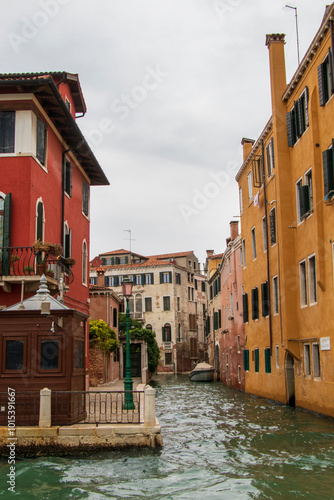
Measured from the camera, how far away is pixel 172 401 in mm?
25266

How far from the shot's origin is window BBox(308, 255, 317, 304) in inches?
677

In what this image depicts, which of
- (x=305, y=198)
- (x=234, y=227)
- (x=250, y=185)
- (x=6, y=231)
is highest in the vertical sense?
(x=250, y=185)

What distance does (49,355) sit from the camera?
1162 centimetres

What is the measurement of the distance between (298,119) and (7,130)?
917 cm

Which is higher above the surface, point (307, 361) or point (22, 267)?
point (22, 267)

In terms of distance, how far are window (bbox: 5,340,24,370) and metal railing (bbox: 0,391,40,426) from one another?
531mm

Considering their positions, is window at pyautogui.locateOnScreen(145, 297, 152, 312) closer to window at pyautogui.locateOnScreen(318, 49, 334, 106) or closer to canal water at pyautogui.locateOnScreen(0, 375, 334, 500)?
canal water at pyautogui.locateOnScreen(0, 375, 334, 500)

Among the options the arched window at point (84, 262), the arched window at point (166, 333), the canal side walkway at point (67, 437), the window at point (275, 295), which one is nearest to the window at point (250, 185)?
the window at point (275, 295)

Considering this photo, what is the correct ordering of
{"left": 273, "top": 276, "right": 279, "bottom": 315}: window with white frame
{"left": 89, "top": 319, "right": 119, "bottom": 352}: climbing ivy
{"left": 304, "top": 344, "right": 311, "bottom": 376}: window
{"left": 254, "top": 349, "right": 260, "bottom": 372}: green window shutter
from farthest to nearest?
{"left": 89, "top": 319, "right": 119, "bottom": 352}: climbing ivy, {"left": 254, "top": 349, "right": 260, "bottom": 372}: green window shutter, {"left": 273, "top": 276, "right": 279, "bottom": 315}: window with white frame, {"left": 304, "top": 344, "right": 311, "bottom": 376}: window

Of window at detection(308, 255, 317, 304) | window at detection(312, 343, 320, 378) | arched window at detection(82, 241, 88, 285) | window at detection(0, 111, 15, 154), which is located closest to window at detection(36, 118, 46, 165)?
window at detection(0, 111, 15, 154)

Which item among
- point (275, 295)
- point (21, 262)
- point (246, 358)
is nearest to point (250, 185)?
point (275, 295)

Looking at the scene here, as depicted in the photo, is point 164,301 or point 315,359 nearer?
point 315,359

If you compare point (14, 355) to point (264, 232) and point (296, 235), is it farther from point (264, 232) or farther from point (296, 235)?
point (264, 232)

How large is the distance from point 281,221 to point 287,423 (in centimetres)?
690
